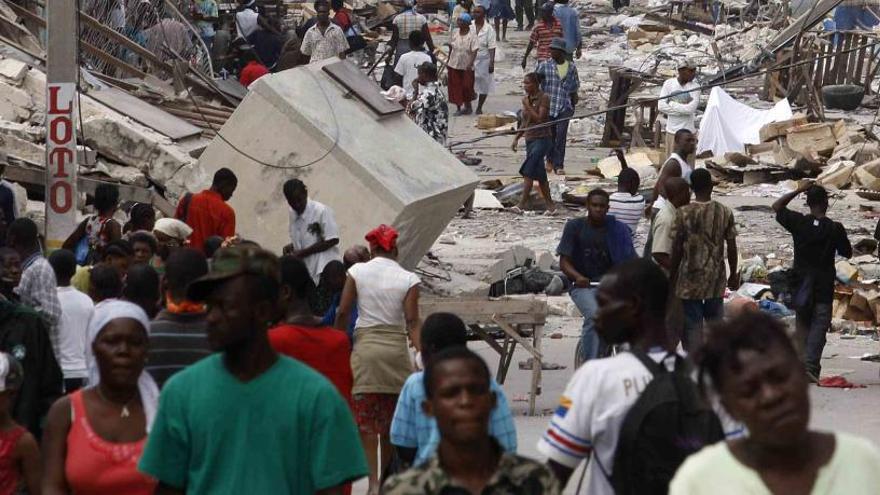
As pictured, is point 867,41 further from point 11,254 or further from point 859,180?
point 11,254

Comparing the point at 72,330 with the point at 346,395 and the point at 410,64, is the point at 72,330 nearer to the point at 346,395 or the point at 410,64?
the point at 346,395

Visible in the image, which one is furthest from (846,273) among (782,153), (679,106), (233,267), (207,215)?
(233,267)

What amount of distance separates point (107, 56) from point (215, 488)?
14.3m

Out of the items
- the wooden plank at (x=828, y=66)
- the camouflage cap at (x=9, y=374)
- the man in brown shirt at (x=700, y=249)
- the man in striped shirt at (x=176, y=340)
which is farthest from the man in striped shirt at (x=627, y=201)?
the wooden plank at (x=828, y=66)

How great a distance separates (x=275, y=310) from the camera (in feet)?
14.5

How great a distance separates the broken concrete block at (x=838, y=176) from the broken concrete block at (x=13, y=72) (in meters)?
8.25

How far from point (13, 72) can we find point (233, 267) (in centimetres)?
1136

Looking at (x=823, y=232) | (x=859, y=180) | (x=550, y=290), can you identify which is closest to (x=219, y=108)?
(x=550, y=290)

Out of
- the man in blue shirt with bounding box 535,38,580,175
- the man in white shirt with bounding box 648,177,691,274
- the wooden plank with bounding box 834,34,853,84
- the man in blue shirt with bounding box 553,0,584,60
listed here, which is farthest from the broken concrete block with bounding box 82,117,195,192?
the wooden plank with bounding box 834,34,853,84

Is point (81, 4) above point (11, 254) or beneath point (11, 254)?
above

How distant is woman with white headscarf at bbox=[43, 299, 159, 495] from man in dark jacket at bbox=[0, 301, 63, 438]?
1330 millimetres

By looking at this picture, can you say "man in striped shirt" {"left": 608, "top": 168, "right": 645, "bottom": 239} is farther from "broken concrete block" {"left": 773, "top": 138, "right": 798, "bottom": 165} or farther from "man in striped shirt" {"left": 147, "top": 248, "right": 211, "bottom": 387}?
"broken concrete block" {"left": 773, "top": 138, "right": 798, "bottom": 165}

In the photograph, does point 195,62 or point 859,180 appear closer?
point 859,180

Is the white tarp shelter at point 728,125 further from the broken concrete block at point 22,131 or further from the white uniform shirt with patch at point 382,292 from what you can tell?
the white uniform shirt with patch at point 382,292
